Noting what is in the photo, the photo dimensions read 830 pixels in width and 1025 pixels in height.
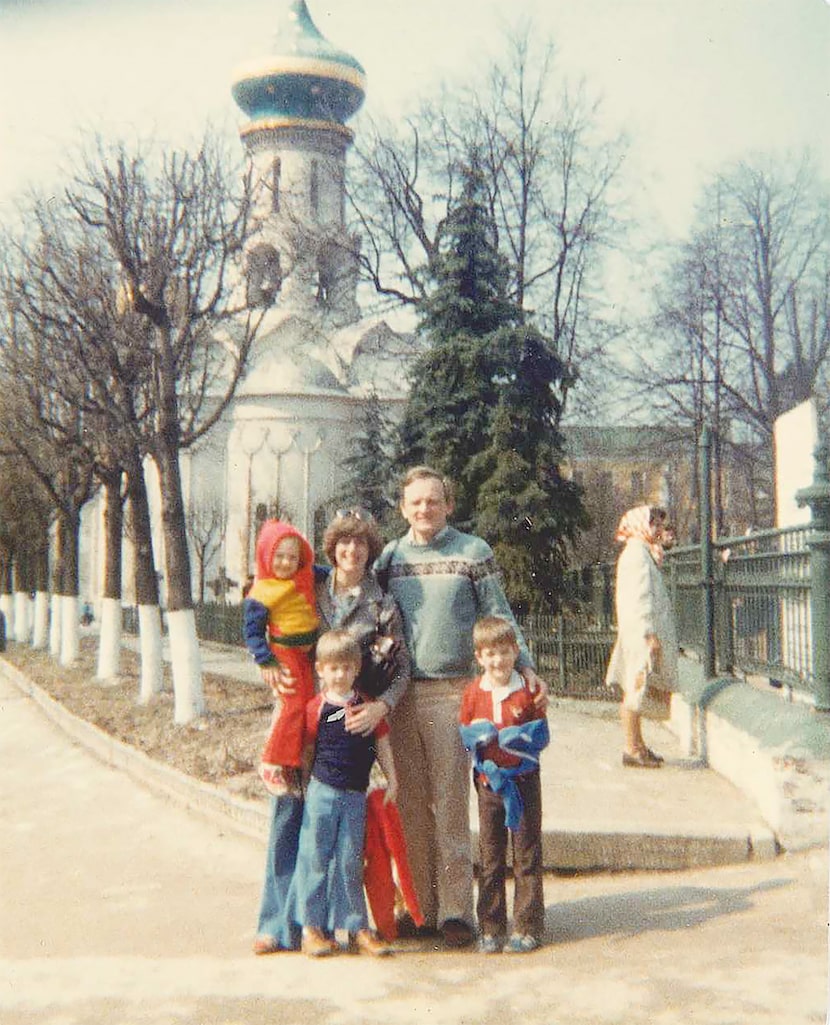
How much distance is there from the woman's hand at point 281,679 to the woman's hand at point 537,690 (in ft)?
2.84

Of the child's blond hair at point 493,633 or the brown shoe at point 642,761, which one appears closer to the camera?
the child's blond hair at point 493,633

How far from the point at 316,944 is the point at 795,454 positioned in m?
4.49

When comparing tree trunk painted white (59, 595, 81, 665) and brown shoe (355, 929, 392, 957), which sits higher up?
tree trunk painted white (59, 595, 81, 665)

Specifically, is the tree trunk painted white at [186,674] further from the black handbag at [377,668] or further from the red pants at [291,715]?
the black handbag at [377,668]

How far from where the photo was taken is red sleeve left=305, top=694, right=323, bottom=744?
4.75 m

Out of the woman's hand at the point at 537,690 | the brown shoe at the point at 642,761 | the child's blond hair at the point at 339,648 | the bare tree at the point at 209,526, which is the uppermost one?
the bare tree at the point at 209,526

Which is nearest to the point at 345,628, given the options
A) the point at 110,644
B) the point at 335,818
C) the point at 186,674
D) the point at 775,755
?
the point at 335,818

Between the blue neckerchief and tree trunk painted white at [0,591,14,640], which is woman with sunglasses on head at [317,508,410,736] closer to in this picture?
the blue neckerchief

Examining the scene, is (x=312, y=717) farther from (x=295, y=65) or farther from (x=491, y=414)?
(x=491, y=414)

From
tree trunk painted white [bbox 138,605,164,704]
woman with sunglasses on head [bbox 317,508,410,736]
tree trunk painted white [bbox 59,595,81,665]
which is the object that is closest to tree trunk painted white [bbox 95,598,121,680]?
tree trunk painted white [bbox 138,605,164,704]

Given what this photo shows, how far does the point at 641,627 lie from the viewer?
25.0ft

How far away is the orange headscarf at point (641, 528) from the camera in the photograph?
303 inches

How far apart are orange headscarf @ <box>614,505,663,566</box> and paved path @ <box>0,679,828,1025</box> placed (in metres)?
2.36

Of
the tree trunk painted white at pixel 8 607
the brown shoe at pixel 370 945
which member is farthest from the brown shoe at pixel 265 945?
the tree trunk painted white at pixel 8 607
